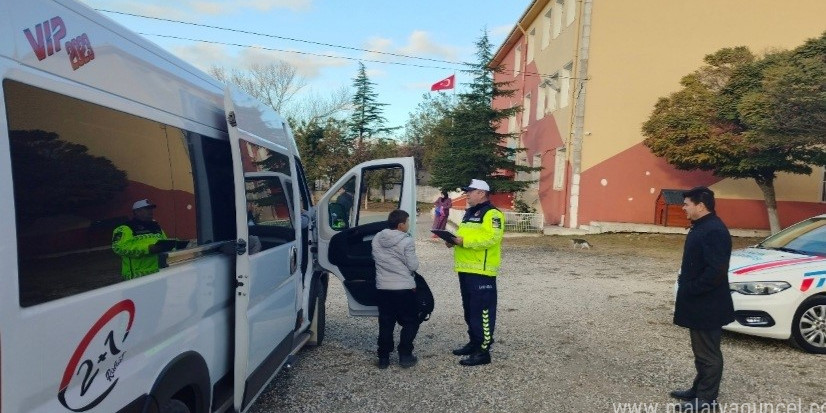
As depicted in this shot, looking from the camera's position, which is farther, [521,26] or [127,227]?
[521,26]

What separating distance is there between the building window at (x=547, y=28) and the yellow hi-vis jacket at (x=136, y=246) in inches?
911

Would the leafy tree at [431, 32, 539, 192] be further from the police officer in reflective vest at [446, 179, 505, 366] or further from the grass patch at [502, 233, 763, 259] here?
the police officer in reflective vest at [446, 179, 505, 366]

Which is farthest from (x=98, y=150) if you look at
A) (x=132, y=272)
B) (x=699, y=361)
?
(x=699, y=361)

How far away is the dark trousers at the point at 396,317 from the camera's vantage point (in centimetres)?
525

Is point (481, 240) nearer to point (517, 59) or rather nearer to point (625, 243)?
point (625, 243)

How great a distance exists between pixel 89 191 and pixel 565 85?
67.1ft

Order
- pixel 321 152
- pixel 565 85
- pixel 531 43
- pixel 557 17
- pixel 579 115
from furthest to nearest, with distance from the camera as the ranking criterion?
pixel 321 152 → pixel 531 43 → pixel 557 17 → pixel 565 85 → pixel 579 115

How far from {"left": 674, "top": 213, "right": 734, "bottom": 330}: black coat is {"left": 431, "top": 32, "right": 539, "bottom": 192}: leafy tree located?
623 inches

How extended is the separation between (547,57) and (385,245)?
67.4 ft

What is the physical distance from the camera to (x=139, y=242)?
2.52m

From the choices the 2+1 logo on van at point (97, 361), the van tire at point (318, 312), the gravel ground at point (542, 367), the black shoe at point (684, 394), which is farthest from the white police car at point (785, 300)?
the 2+1 logo on van at point (97, 361)

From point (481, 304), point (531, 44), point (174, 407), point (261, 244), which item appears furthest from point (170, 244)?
point (531, 44)

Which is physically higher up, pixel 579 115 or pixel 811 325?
pixel 579 115

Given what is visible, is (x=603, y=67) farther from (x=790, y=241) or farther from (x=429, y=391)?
(x=429, y=391)
